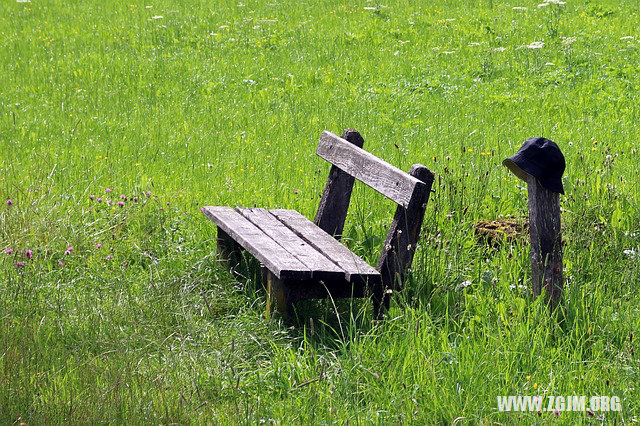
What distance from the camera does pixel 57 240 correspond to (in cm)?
559

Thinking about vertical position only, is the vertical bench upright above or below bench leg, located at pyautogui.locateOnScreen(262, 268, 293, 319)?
above

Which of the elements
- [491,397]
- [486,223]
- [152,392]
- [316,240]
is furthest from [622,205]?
[152,392]

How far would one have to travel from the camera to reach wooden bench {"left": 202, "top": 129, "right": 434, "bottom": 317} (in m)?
4.28

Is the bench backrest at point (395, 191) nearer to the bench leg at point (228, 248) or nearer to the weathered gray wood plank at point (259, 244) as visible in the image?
the weathered gray wood plank at point (259, 244)

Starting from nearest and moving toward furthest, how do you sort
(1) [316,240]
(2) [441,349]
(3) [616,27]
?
(2) [441,349] → (1) [316,240] → (3) [616,27]

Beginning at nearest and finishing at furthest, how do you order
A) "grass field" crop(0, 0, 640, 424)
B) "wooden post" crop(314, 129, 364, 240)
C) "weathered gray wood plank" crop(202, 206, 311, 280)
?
1. "grass field" crop(0, 0, 640, 424)
2. "weathered gray wood plank" crop(202, 206, 311, 280)
3. "wooden post" crop(314, 129, 364, 240)

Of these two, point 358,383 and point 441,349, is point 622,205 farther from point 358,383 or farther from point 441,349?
point 358,383

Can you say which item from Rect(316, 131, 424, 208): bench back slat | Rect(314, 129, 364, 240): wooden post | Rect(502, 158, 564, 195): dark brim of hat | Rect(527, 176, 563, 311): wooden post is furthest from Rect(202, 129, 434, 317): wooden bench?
Rect(527, 176, 563, 311): wooden post

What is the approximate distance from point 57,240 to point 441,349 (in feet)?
9.45

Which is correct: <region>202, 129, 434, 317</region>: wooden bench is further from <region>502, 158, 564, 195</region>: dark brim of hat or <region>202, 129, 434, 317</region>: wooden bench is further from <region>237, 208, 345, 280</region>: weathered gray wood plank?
<region>502, 158, 564, 195</region>: dark brim of hat

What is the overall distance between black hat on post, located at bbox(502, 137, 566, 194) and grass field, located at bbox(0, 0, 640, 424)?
59cm

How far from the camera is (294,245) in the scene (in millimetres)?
4781

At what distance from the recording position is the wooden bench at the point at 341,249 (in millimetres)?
4277

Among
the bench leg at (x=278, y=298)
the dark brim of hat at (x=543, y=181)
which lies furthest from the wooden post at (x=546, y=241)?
the bench leg at (x=278, y=298)
